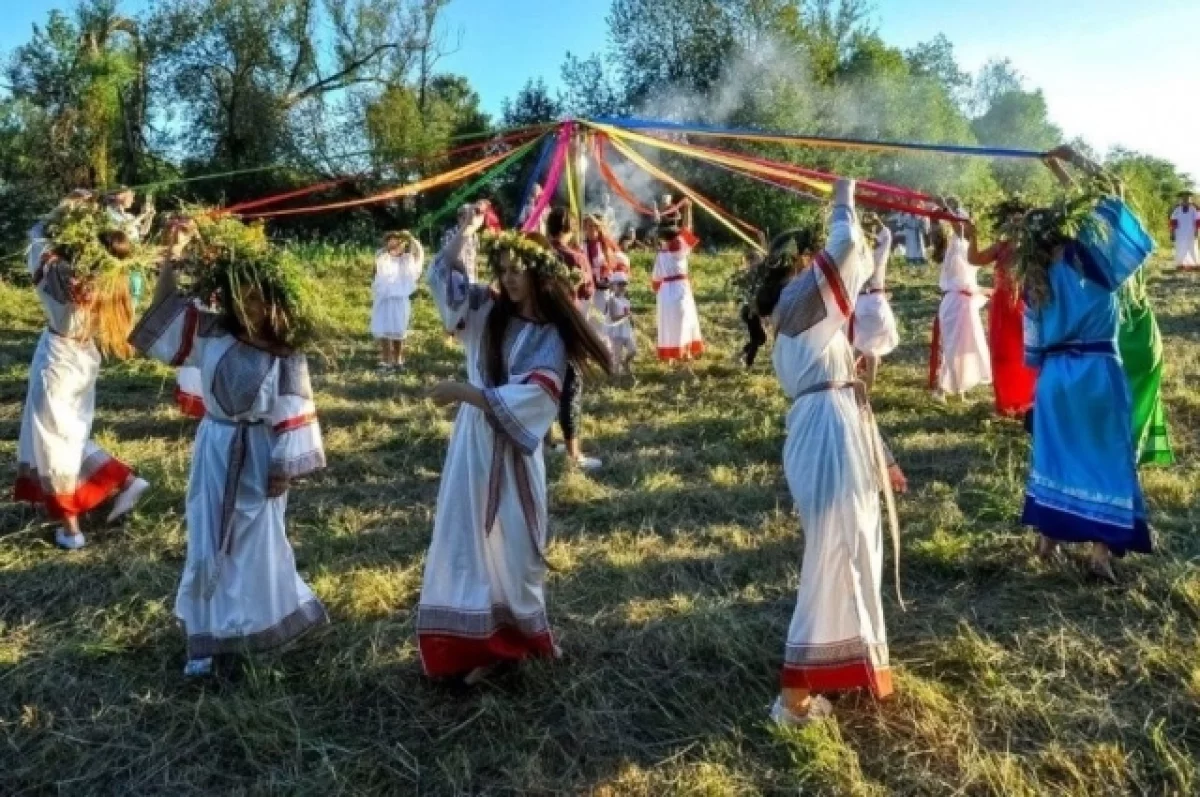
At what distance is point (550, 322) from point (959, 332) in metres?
6.02

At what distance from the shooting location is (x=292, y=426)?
4.32m

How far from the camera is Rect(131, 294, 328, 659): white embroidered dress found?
167 inches

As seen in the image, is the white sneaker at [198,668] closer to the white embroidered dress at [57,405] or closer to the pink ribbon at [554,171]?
the white embroidered dress at [57,405]

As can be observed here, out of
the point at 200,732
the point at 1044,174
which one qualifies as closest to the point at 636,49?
the point at 1044,174

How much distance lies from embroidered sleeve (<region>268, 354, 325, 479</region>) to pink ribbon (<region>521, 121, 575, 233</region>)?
4.51ft

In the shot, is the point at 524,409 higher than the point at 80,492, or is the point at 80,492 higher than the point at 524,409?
the point at 524,409

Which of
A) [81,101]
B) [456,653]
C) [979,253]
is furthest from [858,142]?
[81,101]

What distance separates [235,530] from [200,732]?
83cm

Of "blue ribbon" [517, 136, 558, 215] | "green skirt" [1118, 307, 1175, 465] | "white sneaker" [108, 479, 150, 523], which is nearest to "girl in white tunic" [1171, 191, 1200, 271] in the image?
"green skirt" [1118, 307, 1175, 465]

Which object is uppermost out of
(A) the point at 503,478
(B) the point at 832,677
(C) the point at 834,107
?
(C) the point at 834,107

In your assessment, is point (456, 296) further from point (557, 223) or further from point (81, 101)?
point (81, 101)

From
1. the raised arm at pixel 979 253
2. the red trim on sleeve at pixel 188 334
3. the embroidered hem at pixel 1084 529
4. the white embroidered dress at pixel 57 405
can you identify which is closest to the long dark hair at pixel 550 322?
the red trim on sleeve at pixel 188 334

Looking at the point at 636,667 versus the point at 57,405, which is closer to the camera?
the point at 636,667

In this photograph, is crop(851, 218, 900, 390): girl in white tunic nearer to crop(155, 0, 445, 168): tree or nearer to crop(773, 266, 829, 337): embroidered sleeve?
crop(773, 266, 829, 337): embroidered sleeve
